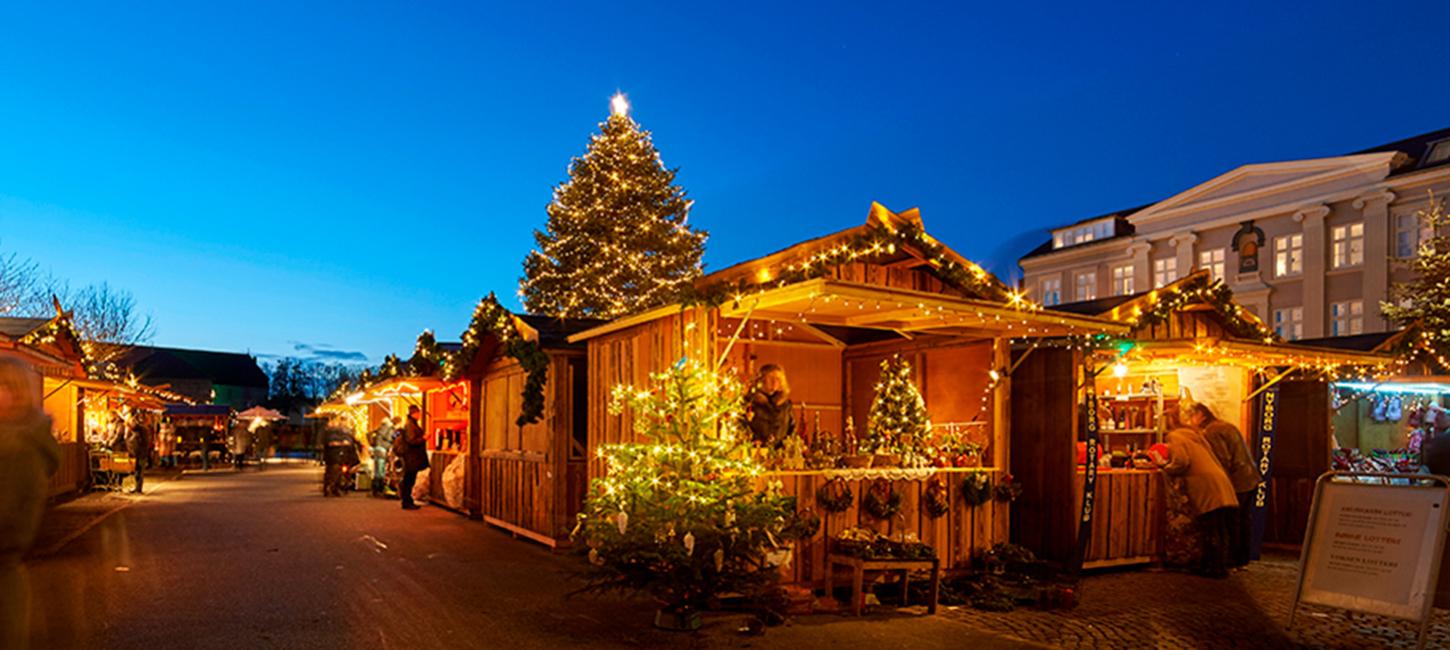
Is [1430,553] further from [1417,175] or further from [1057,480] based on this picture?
[1417,175]

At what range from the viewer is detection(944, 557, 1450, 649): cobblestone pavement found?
26.4 feet

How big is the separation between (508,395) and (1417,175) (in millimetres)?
26287

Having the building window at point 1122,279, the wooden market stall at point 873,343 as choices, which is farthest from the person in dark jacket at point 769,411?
the building window at point 1122,279

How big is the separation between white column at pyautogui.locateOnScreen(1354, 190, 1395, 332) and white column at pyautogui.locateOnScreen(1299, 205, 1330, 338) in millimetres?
1229

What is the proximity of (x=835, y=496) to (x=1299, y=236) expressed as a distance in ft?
93.8

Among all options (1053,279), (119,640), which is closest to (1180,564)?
(119,640)

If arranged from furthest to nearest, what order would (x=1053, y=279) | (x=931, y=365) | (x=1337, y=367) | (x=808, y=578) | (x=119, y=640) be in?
(x=1053, y=279) → (x=1337, y=367) → (x=931, y=365) → (x=808, y=578) → (x=119, y=640)

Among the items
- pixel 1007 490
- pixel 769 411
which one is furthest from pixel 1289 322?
pixel 769 411

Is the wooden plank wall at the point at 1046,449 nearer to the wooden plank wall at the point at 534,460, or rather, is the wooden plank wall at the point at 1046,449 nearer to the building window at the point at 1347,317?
the wooden plank wall at the point at 534,460

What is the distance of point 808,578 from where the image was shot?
31.1 feet

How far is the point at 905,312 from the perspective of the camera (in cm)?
973

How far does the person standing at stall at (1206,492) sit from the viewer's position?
1129cm

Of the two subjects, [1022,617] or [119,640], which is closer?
[119,640]

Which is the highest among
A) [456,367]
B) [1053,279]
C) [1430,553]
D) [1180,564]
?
[1053,279]
